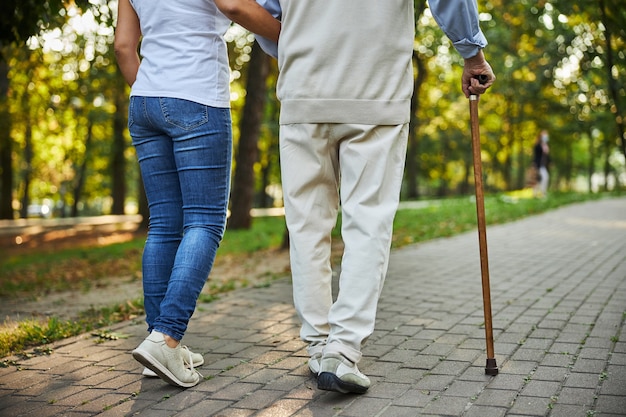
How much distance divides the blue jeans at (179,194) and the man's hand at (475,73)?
3.71 ft

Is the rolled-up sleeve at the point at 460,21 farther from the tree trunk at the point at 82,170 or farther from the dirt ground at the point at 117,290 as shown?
the tree trunk at the point at 82,170

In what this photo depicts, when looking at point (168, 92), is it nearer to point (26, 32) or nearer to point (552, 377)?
point (552, 377)

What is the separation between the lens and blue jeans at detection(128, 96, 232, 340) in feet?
11.5

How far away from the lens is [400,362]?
3.85 meters

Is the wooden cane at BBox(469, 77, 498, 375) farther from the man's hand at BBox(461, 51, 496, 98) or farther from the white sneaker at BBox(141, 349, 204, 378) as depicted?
the white sneaker at BBox(141, 349, 204, 378)

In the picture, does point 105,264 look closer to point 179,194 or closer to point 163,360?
point 179,194

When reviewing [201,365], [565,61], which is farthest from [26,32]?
[565,61]

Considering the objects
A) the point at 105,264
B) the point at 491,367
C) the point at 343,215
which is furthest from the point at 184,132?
the point at 105,264

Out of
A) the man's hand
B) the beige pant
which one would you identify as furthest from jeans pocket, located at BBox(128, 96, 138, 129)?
the man's hand

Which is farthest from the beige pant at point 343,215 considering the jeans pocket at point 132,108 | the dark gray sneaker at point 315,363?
the jeans pocket at point 132,108

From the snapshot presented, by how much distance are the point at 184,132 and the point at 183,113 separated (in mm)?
87

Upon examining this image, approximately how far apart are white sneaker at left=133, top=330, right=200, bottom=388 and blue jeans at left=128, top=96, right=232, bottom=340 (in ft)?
0.24

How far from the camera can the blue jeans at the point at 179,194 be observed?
11.5 feet

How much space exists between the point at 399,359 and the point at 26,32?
4.04 m
